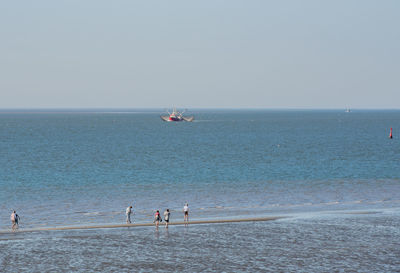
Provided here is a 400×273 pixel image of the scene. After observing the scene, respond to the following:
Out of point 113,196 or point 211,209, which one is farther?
point 113,196

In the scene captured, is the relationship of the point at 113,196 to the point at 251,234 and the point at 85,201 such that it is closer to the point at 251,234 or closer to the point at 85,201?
the point at 85,201

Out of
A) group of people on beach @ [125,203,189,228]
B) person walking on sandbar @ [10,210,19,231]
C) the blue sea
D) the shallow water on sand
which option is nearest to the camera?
the shallow water on sand

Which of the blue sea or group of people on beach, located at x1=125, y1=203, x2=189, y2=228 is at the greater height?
group of people on beach, located at x1=125, y1=203, x2=189, y2=228

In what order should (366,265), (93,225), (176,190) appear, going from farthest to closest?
(176,190) → (93,225) → (366,265)

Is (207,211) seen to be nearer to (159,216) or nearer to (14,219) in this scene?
(159,216)

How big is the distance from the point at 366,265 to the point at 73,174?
62.0m

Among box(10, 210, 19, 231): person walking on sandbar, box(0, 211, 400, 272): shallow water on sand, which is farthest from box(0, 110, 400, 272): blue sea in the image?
box(10, 210, 19, 231): person walking on sandbar

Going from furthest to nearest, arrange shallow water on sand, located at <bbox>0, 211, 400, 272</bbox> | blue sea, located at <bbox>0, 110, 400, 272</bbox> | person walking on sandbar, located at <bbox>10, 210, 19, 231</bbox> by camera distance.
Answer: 1. person walking on sandbar, located at <bbox>10, 210, 19, 231</bbox>
2. blue sea, located at <bbox>0, 110, 400, 272</bbox>
3. shallow water on sand, located at <bbox>0, 211, 400, 272</bbox>

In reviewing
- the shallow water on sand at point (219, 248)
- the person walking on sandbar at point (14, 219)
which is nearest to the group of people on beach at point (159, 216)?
the shallow water on sand at point (219, 248)

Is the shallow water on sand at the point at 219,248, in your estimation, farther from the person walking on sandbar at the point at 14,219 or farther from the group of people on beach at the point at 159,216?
the person walking on sandbar at the point at 14,219

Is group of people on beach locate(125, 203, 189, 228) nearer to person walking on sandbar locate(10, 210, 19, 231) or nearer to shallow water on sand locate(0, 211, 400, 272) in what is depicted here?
shallow water on sand locate(0, 211, 400, 272)

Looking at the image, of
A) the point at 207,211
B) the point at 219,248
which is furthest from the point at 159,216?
the point at 207,211

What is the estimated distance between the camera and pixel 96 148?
142 metres

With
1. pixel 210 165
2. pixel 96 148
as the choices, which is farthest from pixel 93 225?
pixel 96 148
